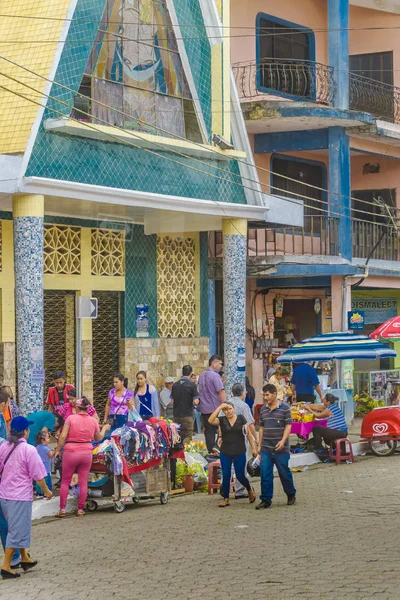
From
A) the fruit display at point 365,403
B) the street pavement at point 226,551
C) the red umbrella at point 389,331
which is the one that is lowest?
the street pavement at point 226,551

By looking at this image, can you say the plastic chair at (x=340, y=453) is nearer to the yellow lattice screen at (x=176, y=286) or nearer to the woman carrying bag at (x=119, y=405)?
the woman carrying bag at (x=119, y=405)

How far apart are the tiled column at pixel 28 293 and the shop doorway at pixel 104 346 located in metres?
4.29

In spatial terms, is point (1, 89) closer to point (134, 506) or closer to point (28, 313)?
point (28, 313)

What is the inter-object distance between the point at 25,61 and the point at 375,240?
13218mm

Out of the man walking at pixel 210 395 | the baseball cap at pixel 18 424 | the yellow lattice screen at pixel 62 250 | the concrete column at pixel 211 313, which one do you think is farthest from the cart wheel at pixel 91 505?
the concrete column at pixel 211 313

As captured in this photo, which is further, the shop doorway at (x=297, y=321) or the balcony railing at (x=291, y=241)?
the shop doorway at (x=297, y=321)

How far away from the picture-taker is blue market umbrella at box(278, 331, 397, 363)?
68.2 feet

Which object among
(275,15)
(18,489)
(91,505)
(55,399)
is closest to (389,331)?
(275,15)

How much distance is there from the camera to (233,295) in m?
22.4

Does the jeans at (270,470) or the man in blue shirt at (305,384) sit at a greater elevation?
the man in blue shirt at (305,384)

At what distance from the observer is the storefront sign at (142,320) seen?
23359 millimetres

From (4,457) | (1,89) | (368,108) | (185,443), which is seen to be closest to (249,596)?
(4,457)

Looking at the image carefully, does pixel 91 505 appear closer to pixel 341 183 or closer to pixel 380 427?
pixel 380 427

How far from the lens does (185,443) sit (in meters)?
17.4
